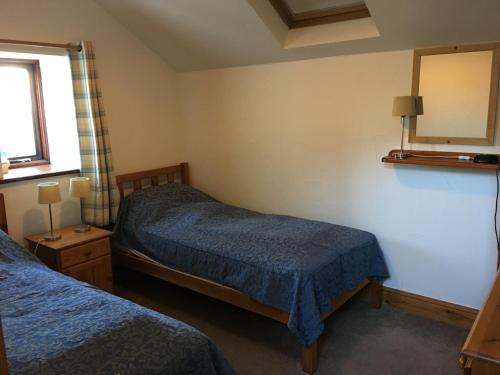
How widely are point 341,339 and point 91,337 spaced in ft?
5.27

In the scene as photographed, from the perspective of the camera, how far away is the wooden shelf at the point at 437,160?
7.91ft

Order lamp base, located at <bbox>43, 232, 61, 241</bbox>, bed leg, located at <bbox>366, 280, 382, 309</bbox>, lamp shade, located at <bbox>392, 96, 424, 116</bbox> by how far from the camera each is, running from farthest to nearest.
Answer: bed leg, located at <bbox>366, 280, 382, 309</bbox> < lamp base, located at <bbox>43, 232, 61, 241</bbox> < lamp shade, located at <bbox>392, 96, 424, 116</bbox>

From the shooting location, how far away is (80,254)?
278 centimetres

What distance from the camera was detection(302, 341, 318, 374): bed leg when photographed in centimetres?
229

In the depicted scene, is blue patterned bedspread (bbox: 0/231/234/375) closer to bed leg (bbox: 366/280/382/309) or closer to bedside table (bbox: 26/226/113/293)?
bedside table (bbox: 26/226/113/293)

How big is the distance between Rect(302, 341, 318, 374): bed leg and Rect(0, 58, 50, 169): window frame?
7.96ft

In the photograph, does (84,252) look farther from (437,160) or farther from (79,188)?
(437,160)

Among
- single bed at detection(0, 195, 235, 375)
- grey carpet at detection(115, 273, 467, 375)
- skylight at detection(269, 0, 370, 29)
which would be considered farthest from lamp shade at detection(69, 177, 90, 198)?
skylight at detection(269, 0, 370, 29)

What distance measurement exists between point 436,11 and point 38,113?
2.84 meters

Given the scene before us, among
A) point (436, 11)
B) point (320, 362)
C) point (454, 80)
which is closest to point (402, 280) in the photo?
point (320, 362)

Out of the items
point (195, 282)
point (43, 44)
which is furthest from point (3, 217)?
point (195, 282)

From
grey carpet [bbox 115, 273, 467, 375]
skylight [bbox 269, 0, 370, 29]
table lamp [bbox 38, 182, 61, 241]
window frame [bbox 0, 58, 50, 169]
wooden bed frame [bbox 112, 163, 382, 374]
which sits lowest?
grey carpet [bbox 115, 273, 467, 375]

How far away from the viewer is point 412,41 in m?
2.58

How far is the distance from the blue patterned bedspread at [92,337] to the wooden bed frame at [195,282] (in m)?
0.76
